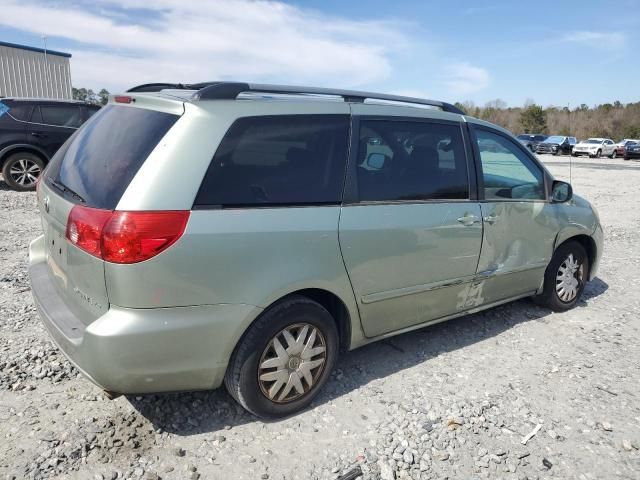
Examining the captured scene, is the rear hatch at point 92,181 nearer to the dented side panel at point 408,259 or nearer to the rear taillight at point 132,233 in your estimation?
the rear taillight at point 132,233

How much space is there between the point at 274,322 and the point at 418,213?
1.24 metres

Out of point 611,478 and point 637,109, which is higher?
point 637,109

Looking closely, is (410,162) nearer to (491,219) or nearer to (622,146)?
(491,219)

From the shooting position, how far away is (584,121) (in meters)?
59.5

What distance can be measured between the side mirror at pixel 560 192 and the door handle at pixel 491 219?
87 centimetres

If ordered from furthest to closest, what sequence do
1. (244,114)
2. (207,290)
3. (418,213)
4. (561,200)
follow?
(561,200) → (418,213) → (244,114) → (207,290)

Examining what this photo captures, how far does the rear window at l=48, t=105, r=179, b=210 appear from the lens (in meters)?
2.41

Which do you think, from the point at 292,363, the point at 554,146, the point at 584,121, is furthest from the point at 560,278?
the point at 584,121

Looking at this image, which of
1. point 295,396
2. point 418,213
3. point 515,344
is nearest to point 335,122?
point 418,213

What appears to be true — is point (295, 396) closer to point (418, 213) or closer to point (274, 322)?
point (274, 322)

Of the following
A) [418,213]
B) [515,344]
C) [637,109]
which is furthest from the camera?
[637,109]

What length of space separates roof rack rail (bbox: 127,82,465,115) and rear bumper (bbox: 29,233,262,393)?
1.11 meters

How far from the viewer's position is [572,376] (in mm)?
3553

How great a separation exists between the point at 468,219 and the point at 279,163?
1.57m
